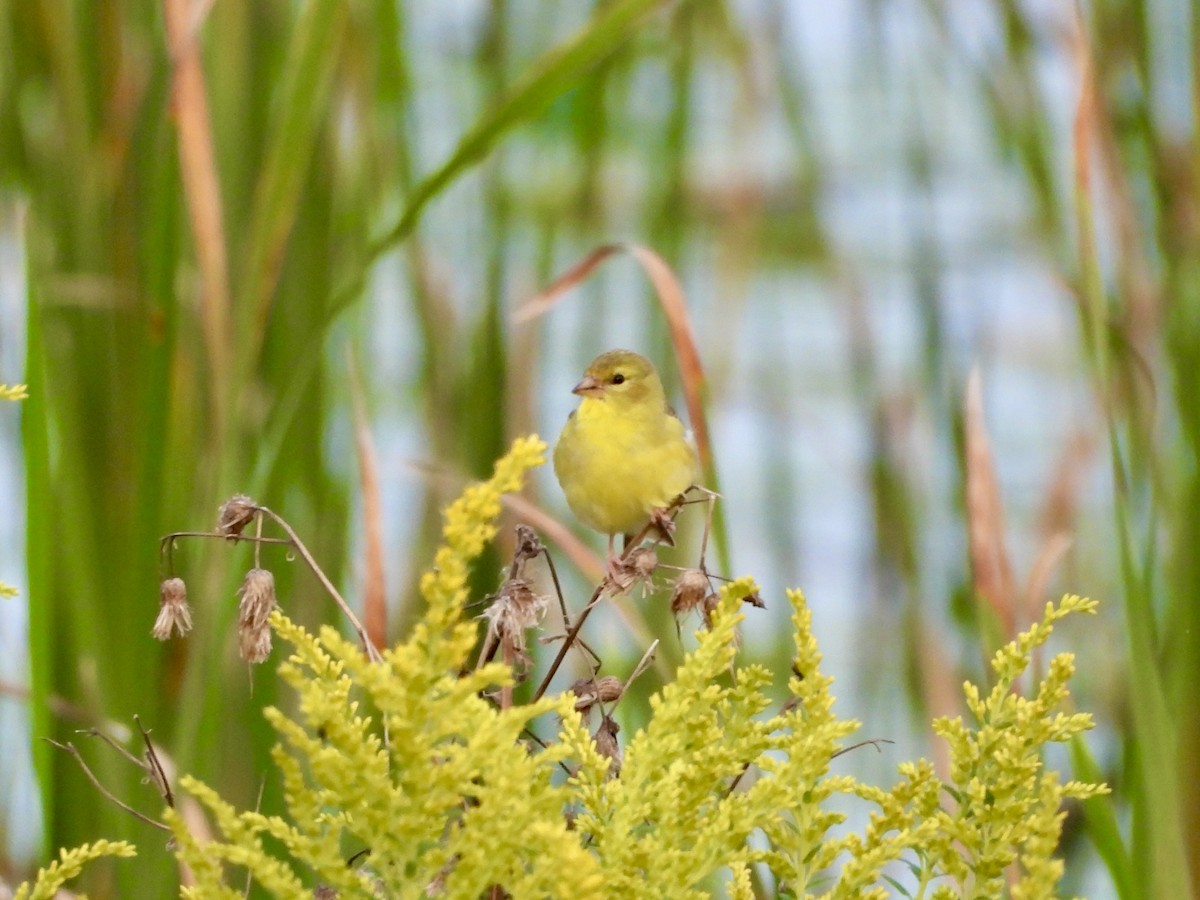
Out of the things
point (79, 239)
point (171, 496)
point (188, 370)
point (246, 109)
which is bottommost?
point (171, 496)

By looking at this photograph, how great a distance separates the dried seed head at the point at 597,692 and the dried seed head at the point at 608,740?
0.01 metres

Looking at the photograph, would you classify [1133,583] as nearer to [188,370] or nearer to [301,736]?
[301,736]

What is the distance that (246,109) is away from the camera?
1295 millimetres

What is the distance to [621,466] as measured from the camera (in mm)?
1129

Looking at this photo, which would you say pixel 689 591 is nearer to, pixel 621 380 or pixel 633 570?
pixel 633 570

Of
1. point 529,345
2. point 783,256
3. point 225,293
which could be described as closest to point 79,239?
point 225,293

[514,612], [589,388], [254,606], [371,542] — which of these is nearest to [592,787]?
[514,612]

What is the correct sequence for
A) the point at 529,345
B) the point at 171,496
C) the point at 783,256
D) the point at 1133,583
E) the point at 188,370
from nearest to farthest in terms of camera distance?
the point at 1133,583 < the point at 171,496 < the point at 188,370 < the point at 529,345 < the point at 783,256

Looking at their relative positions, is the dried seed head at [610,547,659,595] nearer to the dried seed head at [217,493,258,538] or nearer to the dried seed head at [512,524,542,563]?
the dried seed head at [512,524,542,563]

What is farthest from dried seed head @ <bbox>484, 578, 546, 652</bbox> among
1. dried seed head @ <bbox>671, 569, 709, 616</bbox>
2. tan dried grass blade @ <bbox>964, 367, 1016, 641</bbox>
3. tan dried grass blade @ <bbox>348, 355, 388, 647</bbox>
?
tan dried grass blade @ <bbox>964, 367, 1016, 641</bbox>

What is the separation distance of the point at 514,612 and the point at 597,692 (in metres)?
0.07

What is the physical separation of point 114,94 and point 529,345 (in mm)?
461

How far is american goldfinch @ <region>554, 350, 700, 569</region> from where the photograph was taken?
1.12 m

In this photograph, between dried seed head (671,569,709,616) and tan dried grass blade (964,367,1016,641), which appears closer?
dried seed head (671,569,709,616)
